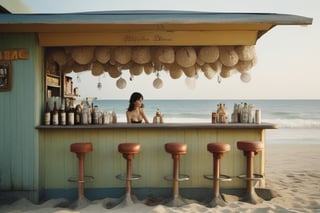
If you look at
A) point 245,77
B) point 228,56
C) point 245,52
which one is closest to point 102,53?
point 228,56

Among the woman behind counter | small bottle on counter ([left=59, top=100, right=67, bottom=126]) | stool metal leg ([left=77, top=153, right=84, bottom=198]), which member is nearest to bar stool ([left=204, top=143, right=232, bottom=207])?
stool metal leg ([left=77, top=153, right=84, bottom=198])

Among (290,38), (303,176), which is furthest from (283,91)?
(303,176)

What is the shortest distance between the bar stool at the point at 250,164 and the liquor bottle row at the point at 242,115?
532mm

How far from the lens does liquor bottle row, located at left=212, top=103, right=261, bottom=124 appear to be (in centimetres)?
557

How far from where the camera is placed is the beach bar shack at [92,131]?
5289mm

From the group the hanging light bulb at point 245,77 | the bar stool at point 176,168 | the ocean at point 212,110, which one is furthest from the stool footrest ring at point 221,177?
the ocean at point 212,110

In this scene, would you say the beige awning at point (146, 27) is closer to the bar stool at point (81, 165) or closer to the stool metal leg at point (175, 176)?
the bar stool at point (81, 165)

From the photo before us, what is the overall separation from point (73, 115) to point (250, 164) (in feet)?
9.04

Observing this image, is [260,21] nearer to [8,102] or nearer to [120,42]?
[120,42]

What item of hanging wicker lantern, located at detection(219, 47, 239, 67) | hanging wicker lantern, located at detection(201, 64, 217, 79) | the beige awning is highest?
the beige awning

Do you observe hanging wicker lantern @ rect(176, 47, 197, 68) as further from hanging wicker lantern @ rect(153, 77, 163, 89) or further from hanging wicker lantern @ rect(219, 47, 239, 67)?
hanging wicker lantern @ rect(153, 77, 163, 89)

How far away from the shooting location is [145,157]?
5.53 m

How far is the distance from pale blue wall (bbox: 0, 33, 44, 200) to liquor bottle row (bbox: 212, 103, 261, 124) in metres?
2.84

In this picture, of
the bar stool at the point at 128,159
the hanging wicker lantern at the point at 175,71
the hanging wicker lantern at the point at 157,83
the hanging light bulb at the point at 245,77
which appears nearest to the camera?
the bar stool at the point at 128,159
